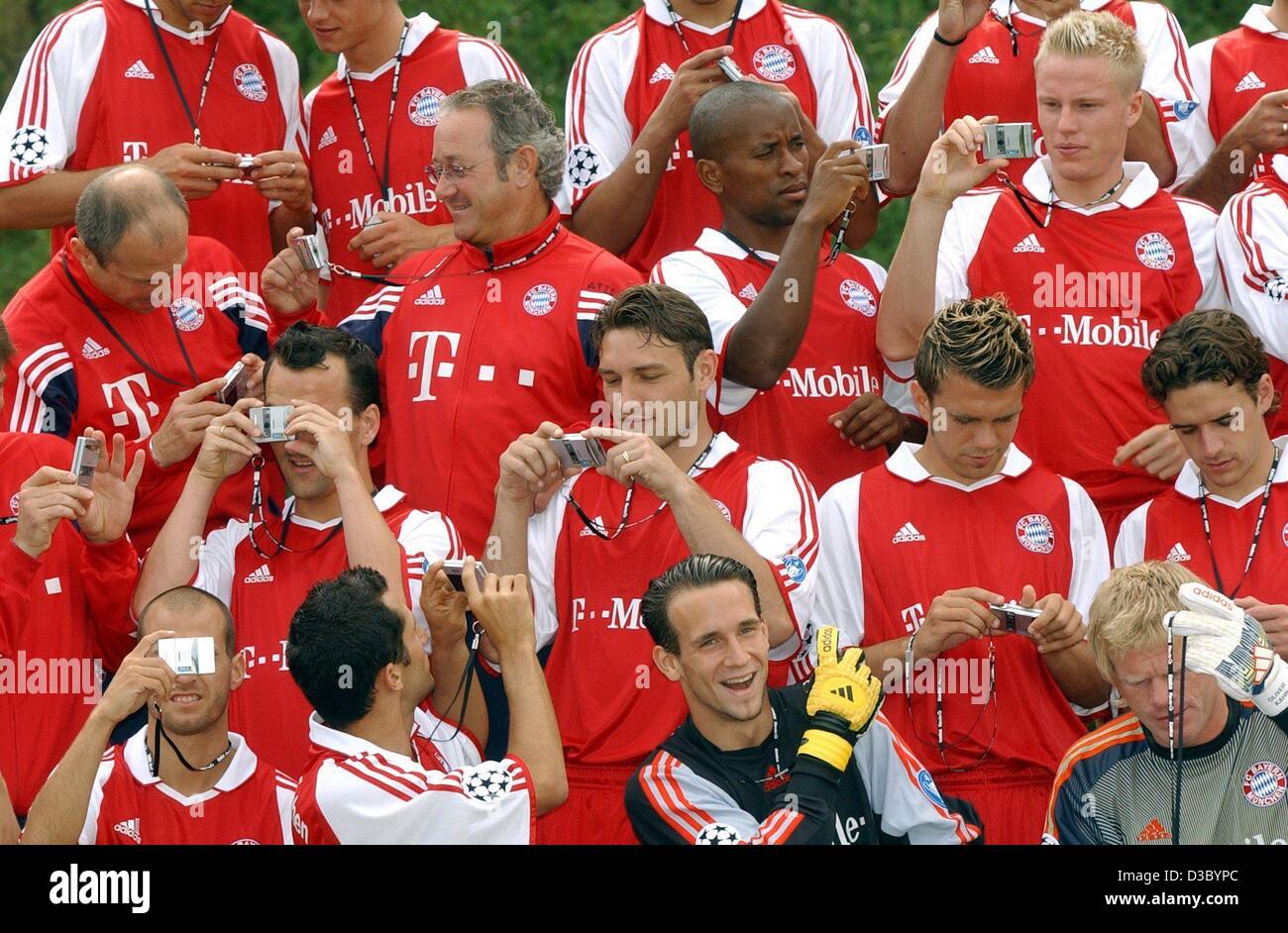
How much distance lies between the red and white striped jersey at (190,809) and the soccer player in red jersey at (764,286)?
2.01 metres

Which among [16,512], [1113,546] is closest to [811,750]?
[1113,546]

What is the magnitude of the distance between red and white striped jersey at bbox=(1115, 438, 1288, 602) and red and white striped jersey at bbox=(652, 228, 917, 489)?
991mm

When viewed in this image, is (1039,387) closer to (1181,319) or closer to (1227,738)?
(1181,319)

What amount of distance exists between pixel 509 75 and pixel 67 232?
1.76 metres

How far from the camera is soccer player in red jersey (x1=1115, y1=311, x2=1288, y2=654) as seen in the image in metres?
6.71

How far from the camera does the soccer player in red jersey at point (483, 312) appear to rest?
7023mm

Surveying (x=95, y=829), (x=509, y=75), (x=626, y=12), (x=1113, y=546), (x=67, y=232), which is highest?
(x=626, y=12)

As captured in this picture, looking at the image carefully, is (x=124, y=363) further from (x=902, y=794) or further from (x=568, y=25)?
(x=568, y=25)

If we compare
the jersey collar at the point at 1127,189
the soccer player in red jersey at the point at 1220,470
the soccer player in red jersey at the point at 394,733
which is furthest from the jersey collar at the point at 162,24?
the soccer player in red jersey at the point at 1220,470

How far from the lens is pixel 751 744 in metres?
5.95

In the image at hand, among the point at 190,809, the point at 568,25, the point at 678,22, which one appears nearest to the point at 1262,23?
the point at 678,22

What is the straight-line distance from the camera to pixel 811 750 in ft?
18.7

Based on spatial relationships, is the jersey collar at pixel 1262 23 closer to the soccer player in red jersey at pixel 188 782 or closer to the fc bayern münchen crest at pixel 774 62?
the fc bayern münchen crest at pixel 774 62

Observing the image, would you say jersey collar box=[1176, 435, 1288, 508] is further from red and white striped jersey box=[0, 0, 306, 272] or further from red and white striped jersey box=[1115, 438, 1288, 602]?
red and white striped jersey box=[0, 0, 306, 272]
